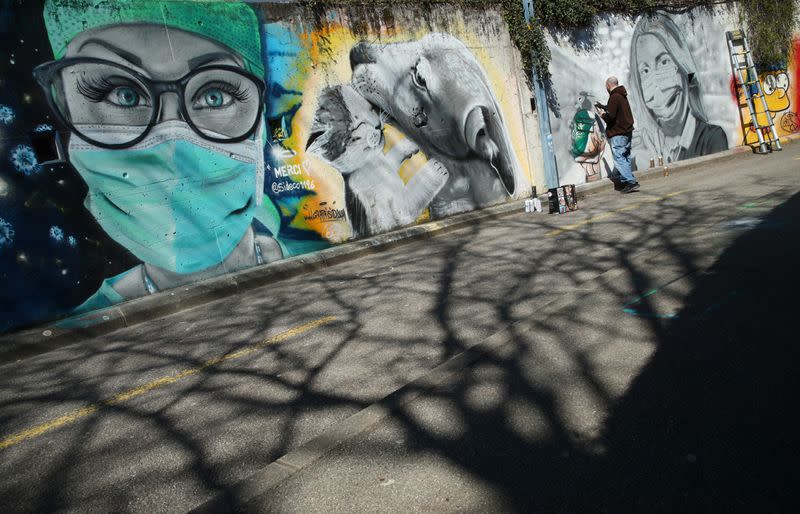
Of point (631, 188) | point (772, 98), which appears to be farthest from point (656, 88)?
point (772, 98)

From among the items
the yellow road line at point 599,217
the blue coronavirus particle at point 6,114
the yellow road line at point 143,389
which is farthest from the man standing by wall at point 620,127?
the blue coronavirus particle at point 6,114

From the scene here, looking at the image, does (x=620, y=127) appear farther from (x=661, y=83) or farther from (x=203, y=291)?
(x=203, y=291)

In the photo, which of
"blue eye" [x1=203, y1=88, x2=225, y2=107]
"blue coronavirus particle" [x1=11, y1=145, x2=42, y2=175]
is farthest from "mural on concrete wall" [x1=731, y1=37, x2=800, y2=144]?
"blue coronavirus particle" [x1=11, y1=145, x2=42, y2=175]

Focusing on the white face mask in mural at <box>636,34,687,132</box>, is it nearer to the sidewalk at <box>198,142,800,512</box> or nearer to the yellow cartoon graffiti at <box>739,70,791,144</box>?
the yellow cartoon graffiti at <box>739,70,791,144</box>

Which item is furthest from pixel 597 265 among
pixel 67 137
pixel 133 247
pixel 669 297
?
pixel 67 137

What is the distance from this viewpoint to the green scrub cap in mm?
8039

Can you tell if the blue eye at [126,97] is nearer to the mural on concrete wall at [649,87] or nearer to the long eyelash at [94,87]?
the long eyelash at [94,87]

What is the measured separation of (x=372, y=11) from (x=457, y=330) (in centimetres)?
806

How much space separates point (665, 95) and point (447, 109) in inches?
295

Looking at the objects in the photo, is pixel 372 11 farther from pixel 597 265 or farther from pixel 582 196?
pixel 597 265

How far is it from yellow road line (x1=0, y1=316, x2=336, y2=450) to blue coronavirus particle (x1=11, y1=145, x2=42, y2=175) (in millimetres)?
3984

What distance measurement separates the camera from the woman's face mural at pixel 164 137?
324 inches

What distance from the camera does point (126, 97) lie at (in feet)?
27.9

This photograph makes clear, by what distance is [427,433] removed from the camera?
3.63 meters
